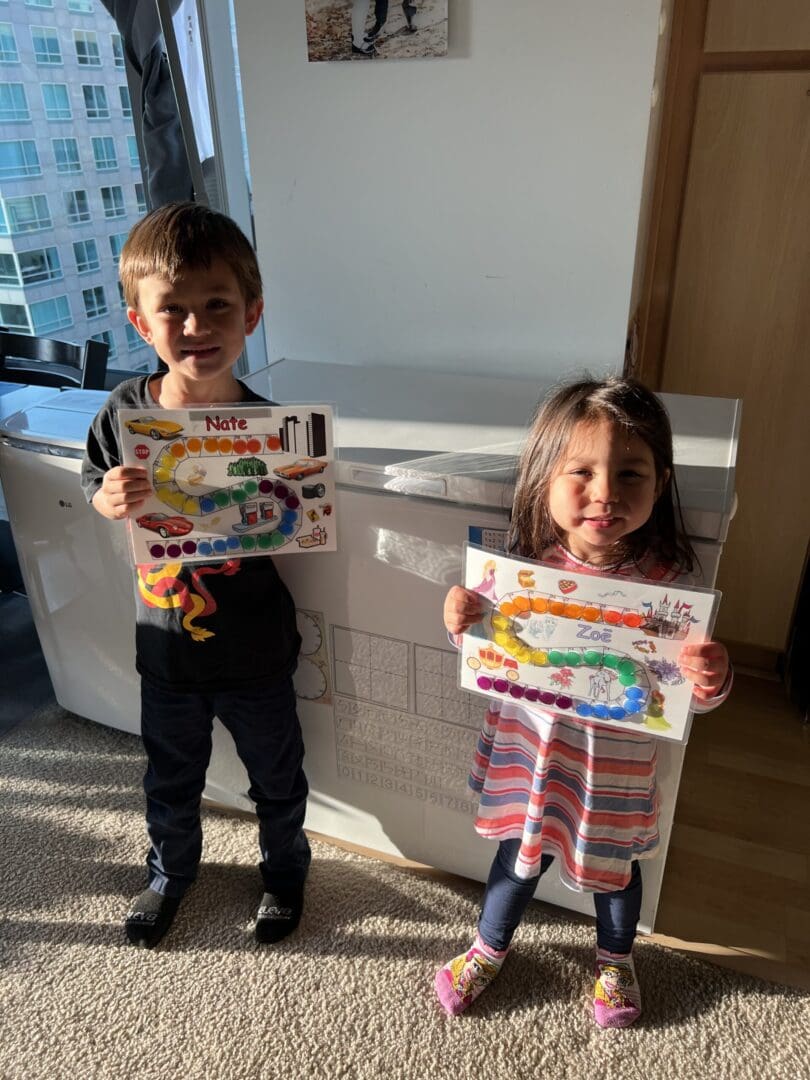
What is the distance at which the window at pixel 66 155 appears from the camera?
6.52ft

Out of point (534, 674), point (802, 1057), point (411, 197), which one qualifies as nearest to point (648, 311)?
point (411, 197)

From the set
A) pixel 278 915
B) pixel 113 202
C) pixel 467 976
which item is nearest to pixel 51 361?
pixel 113 202

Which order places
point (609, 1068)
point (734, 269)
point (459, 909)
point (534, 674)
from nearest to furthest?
point (534, 674) → point (609, 1068) → point (459, 909) → point (734, 269)

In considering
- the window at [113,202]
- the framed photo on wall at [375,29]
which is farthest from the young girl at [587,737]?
the window at [113,202]

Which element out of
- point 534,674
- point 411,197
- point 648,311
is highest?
point 411,197

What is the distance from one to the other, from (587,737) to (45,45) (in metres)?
1.98

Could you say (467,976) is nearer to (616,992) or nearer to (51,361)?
(616,992)

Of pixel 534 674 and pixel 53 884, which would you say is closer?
pixel 534 674

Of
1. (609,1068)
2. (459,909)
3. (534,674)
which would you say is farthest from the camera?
(459,909)

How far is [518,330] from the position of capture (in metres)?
1.47

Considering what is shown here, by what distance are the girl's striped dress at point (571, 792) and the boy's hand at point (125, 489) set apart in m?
0.53

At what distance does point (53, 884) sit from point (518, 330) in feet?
4.28

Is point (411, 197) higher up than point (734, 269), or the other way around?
point (411, 197)

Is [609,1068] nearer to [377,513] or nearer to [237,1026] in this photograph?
[237,1026]
